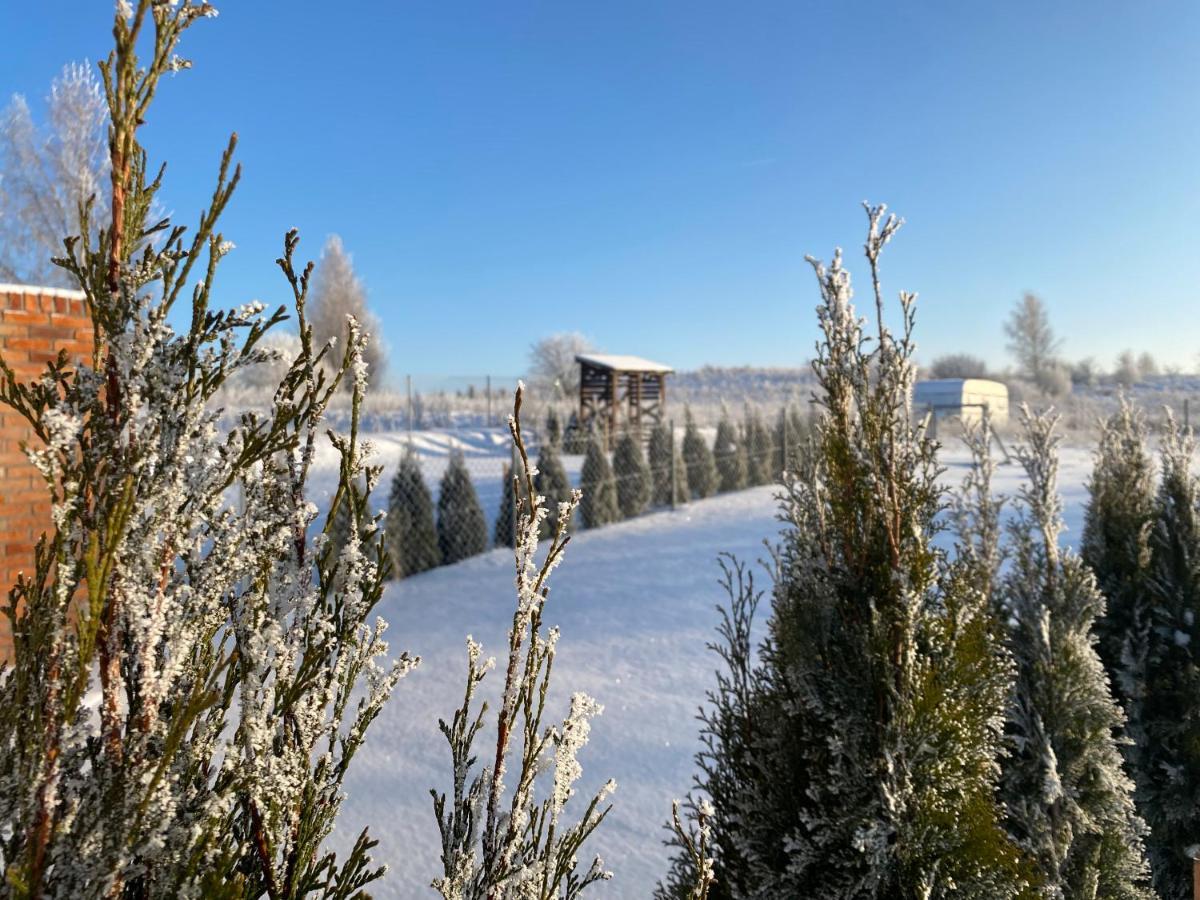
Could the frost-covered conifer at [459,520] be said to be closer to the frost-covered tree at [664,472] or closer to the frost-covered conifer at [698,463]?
the frost-covered tree at [664,472]

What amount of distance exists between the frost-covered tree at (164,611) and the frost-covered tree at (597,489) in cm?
1027

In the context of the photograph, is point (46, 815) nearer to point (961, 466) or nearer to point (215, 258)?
point (215, 258)

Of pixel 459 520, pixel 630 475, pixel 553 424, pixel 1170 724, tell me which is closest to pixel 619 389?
pixel 553 424

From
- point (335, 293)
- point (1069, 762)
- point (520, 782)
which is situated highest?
point (335, 293)

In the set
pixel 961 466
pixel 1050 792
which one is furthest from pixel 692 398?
pixel 1050 792

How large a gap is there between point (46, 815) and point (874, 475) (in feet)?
6.55

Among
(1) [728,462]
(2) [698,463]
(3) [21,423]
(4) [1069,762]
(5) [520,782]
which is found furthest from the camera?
(1) [728,462]

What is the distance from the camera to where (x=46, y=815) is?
93 centimetres

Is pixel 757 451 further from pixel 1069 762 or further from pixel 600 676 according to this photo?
pixel 1069 762

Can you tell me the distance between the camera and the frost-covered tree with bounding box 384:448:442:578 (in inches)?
351

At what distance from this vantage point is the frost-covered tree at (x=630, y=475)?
42.1ft

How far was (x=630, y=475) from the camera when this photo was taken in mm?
12828

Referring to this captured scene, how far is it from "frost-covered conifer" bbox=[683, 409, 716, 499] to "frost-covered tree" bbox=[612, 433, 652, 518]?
232 centimetres

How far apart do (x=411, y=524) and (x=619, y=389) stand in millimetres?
12707
